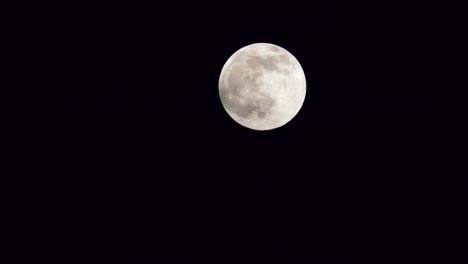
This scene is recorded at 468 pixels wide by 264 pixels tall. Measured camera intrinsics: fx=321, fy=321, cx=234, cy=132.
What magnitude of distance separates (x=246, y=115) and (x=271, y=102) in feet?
1.38

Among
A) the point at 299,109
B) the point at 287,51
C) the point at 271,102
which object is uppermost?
the point at 287,51

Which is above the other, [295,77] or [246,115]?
[295,77]

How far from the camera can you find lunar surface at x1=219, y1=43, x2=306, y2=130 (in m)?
4.26

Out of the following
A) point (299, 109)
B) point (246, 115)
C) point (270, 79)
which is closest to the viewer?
point (270, 79)

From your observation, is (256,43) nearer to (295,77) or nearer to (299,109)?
(295,77)

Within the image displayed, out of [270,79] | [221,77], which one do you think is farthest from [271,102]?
[221,77]

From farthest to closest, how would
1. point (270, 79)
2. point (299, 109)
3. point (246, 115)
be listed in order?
point (299, 109) < point (246, 115) < point (270, 79)

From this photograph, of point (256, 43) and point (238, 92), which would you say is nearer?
point (238, 92)

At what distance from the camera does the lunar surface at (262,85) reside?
4.26 m

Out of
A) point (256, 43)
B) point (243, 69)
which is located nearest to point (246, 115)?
point (243, 69)

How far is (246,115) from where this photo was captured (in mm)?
4512

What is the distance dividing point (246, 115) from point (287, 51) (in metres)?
1.11

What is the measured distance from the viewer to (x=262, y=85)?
423 centimetres

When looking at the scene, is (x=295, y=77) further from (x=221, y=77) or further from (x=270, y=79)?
(x=221, y=77)
